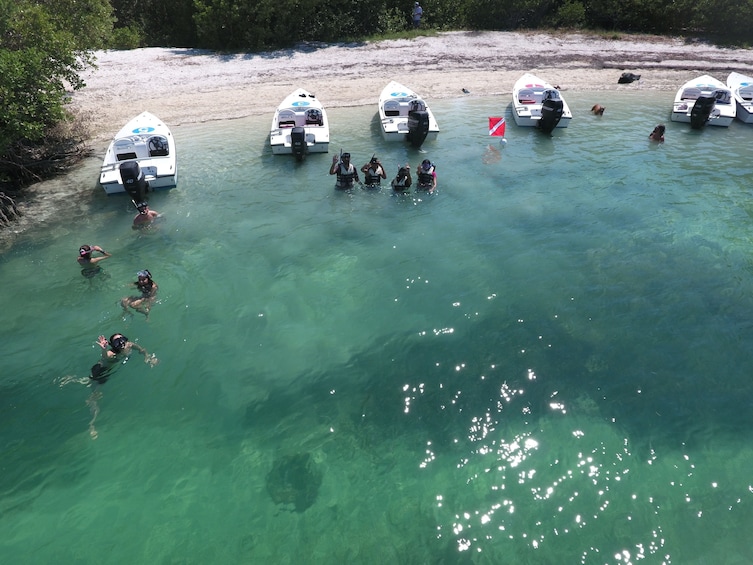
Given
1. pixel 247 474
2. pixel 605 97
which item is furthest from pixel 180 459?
pixel 605 97

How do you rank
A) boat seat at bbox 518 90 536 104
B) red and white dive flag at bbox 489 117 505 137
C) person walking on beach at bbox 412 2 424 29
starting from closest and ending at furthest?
red and white dive flag at bbox 489 117 505 137 → boat seat at bbox 518 90 536 104 → person walking on beach at bbox 412 2 424 29

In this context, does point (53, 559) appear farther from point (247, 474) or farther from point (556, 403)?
point (556, 403)

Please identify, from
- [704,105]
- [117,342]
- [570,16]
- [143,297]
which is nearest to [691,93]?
[704,105]

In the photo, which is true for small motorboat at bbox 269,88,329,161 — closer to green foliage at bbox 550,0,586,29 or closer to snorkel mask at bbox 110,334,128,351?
snorkel mask at bbox 110,334,128,351

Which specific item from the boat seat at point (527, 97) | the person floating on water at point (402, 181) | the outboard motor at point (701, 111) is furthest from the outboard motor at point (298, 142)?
the outboard motor at point (701, 111)

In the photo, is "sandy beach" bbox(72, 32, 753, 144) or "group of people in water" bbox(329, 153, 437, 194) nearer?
"group of people in water" bbox(329, 153, 437, 194)

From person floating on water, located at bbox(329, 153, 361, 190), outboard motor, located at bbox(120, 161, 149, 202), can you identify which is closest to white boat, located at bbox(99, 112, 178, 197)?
outboard motor, located at bbox(120, 161, 149, 202)

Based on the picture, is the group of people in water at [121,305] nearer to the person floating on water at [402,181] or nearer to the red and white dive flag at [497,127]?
the person floating on water at [402,181]

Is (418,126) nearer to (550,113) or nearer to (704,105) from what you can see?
(550,113)
